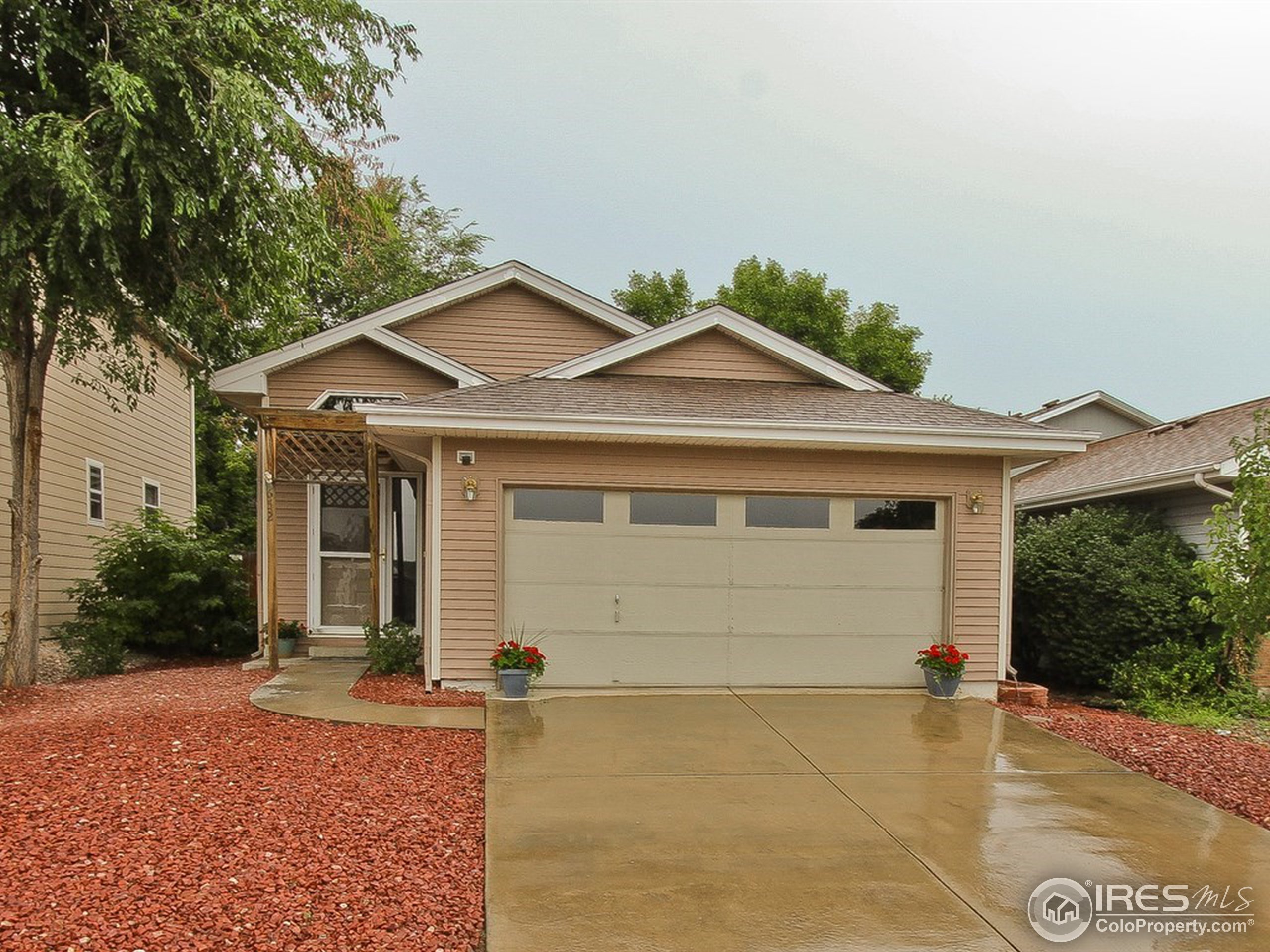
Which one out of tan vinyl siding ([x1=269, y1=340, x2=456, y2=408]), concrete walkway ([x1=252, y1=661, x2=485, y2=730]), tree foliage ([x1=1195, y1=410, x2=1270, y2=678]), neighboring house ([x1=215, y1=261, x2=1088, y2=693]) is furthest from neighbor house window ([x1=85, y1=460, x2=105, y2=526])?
tree foliage ([x1=1195, y1=410, x2=1270, y2=678])

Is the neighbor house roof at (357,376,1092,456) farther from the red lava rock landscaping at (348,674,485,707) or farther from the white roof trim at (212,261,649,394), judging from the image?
the red lava rock landscaping at (348,674,485,707)

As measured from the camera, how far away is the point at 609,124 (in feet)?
78.7

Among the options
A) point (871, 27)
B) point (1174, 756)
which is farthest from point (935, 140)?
point (1174, 756)

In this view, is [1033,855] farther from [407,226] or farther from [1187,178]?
[407,226]

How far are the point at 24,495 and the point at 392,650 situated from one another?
404 cm

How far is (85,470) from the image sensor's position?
12.1 metres

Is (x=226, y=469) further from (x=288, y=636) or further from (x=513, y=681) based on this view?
(x=513, y=681)

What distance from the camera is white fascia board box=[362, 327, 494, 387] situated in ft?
33.7

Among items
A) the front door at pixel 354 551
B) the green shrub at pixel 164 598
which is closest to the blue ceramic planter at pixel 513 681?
the front door at pixel 354 551

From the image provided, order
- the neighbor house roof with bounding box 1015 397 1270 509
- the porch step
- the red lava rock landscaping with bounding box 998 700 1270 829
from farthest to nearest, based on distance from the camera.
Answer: the porch step, the neighbor house roof with bounding box 1015 397 1270 509, the red lava rock landscaping with bounding box 998 700 1270 829

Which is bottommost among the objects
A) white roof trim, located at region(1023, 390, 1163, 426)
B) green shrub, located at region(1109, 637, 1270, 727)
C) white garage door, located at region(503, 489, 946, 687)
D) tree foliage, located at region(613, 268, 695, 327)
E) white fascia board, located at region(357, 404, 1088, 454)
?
green shrub, located at region(1109, 637, 1270, 727)

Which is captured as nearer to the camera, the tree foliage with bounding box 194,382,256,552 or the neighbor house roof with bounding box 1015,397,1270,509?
the neighbor house roof with bounding box 1015,397,1270,509

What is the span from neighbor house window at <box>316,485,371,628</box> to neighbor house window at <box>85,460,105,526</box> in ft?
15.4

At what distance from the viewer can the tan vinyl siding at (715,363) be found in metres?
10.3
